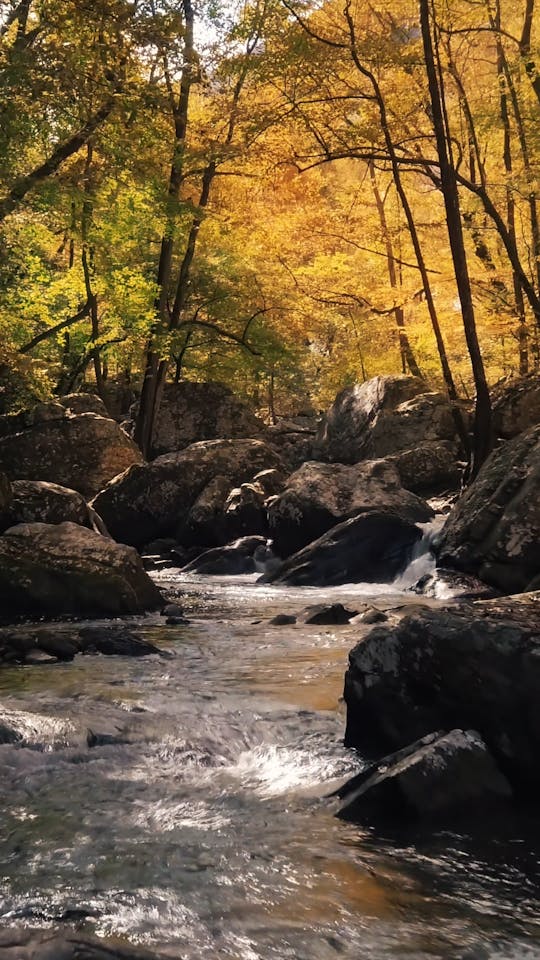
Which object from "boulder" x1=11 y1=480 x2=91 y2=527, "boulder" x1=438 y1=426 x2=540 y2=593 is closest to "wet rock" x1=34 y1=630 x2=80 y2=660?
"boulder" x1=11 y1=480 x2=91 y2=527

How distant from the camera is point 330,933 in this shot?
2564 mm

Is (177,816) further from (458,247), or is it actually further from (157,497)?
(157,497)

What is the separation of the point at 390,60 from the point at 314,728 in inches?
503

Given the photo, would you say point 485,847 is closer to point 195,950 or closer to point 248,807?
point 248,807

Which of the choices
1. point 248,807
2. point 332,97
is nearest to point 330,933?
point 248,807

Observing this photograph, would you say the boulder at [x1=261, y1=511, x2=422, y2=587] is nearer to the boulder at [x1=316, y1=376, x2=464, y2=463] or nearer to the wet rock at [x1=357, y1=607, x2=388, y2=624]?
the wet rock at [x1=357, y1=607, x2=388, y2=624]

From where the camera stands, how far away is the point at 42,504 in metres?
12.5

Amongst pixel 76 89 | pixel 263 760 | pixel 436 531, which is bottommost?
pixel 263 760

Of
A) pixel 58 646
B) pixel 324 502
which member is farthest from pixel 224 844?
pixel 324 502

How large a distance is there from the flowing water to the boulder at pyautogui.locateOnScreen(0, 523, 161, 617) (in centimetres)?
347

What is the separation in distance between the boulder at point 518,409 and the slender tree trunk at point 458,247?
13.4 ft

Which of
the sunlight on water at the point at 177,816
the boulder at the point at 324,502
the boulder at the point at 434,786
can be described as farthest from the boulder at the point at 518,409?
the sunlight on water at the point at 177,816

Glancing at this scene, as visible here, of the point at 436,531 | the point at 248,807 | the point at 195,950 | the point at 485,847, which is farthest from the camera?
the point at 436,531

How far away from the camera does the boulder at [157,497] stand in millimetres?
17484
